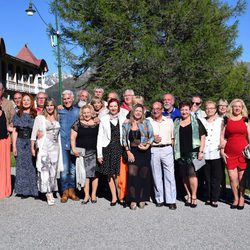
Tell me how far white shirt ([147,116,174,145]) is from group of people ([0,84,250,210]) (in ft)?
0.05

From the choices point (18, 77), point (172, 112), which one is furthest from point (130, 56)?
point (18, 77)

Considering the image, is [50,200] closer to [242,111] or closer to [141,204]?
[141,204]

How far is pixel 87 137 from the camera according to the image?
6.35 meters

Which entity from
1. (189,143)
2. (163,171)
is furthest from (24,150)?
(189,143)

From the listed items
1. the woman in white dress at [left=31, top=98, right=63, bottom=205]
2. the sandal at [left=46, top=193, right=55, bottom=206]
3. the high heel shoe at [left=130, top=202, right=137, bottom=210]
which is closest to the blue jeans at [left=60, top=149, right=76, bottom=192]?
the woman in white dress at [left=31, top=98, right=63, bottom=205]

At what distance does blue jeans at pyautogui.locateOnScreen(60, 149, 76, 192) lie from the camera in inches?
263

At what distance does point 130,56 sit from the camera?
55.3 ft

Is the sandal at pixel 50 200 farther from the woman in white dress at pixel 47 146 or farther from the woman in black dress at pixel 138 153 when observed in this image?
the woman in black dress at pixel 138 153

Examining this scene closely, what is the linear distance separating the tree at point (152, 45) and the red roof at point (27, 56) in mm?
42399

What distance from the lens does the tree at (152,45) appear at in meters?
16.8

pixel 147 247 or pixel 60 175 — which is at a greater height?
pixel 60 175

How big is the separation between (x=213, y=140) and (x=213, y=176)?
60 cm

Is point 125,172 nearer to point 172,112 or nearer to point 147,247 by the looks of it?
point 172,112

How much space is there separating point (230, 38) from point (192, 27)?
14.5ft
